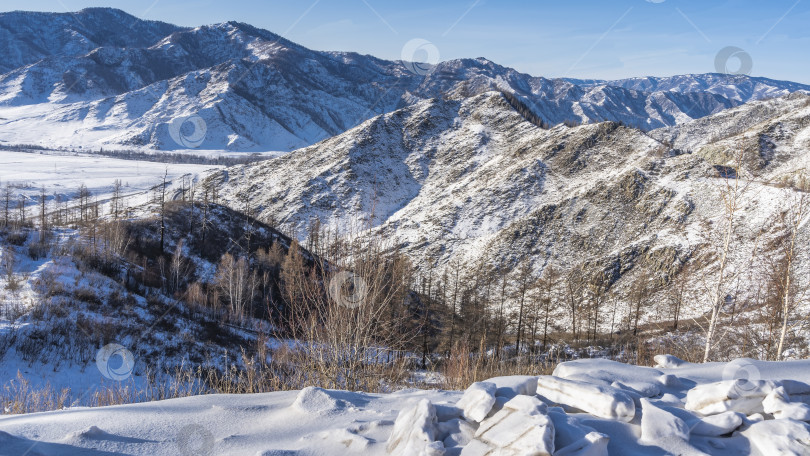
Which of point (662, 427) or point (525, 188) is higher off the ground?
point (525, 188)

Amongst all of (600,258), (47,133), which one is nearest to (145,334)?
(600,258)

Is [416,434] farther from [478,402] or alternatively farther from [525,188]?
[525,188]
